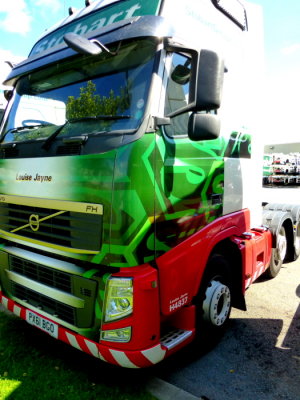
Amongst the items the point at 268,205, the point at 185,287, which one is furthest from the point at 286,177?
the point at 185,287

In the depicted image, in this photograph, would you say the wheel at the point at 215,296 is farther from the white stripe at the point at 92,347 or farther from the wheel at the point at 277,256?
the wheel at the point at 277,256

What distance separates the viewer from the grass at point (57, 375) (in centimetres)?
264

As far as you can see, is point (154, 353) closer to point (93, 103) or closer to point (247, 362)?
point (247, 362)

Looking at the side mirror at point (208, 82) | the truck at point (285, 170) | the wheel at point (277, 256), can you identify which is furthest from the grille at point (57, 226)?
the truck at point (285, 170)

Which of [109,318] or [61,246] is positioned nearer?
[109,318]

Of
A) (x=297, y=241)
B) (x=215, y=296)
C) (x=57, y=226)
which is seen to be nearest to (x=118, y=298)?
(x=57, y=226)

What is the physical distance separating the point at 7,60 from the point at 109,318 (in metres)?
3.05

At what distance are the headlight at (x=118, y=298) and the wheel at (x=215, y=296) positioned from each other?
3.20 feet

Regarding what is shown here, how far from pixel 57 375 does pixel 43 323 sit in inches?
19.4

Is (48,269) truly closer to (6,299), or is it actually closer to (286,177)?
(6,299)

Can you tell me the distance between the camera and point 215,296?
10.5 ft

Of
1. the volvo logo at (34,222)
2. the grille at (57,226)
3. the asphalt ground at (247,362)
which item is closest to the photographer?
the grille at (57,226)

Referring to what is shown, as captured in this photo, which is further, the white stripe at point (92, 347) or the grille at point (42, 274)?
the grille at point (42, 274)

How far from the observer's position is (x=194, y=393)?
2697 millimetres
